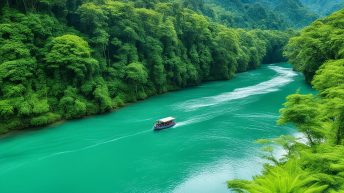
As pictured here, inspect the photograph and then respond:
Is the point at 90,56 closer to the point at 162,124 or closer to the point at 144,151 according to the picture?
the point at 162,124

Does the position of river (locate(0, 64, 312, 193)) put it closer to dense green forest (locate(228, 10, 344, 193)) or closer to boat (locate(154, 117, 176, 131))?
boat (locate(154, 117, 176, 131))

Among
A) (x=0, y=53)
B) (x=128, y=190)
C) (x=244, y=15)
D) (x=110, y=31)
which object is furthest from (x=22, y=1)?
(x=244, y=15)

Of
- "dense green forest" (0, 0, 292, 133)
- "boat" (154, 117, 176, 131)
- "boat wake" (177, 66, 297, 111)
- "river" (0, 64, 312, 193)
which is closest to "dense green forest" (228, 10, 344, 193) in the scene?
"river" (0, 64, 312, 193)

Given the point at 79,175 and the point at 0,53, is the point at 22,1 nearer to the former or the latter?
the point at 0,53

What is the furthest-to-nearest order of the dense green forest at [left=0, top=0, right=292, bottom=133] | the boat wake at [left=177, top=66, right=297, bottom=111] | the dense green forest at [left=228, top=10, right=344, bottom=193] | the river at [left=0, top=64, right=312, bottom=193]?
the boat wake at [left=177, top=66, right=297, bottom=111]
the dense green forest at [left=0, top=0, right=292, bottom=133]
the river at [left=0, top=64, right=312, bottom=193]
the dense green forest at [left=228, top=10, right=344, bottom=193]

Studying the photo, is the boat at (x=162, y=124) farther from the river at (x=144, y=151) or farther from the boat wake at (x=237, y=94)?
the boat wake at (x=237, y=94)

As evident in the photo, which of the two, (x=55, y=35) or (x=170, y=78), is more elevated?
(x=55, y=35)
